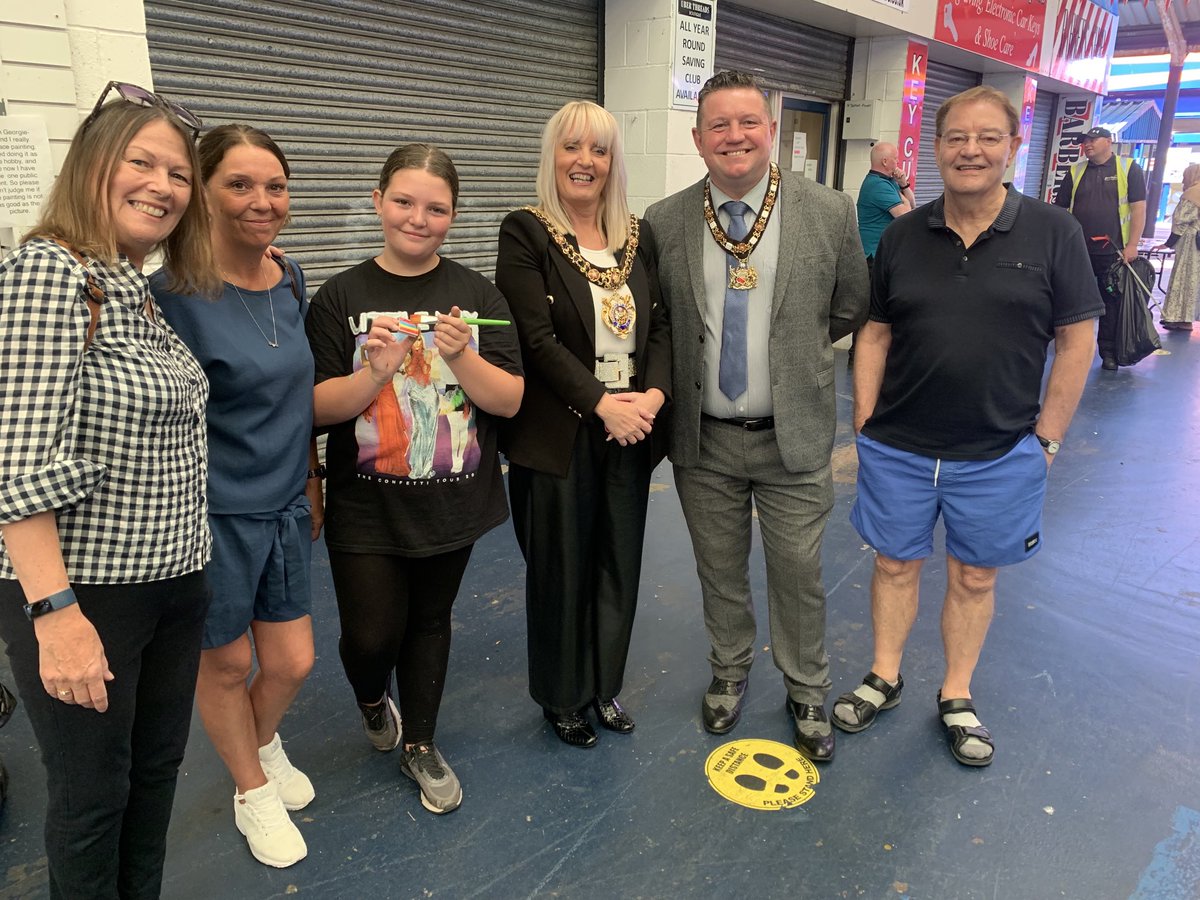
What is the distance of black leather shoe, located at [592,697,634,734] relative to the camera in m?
2.59

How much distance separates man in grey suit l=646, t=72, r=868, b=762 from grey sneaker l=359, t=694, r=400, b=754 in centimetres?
93

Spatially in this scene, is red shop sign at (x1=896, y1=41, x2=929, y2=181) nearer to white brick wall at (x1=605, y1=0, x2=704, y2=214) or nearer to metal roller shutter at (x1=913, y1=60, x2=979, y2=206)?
metal roller shutter at (x1=913, y1=60, x2=979, y2=206)

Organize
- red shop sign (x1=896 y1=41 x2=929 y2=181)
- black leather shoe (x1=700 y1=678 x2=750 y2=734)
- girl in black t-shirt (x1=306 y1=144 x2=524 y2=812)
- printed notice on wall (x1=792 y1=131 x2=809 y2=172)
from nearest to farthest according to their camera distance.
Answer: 1. girl in black t-shirt (x1=306 y1=144 x2=524 y2=812)
2. black leather shoe (x1=700 y1=678 x2=750 y2=734)
3. printed notice on wall (x1=792 y1=131 x2=809 y2=172)
4. red shop sign (x1=896 y1=41 x2=929 y2=181)

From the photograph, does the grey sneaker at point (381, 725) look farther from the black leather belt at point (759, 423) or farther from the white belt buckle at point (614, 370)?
the black leather belt at point (759, 423)

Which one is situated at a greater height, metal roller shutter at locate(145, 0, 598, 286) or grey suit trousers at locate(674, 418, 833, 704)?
metal roller shutter at locate(145, 0, 598, 286)

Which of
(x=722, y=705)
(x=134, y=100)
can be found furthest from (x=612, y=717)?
(x=134, y=100)

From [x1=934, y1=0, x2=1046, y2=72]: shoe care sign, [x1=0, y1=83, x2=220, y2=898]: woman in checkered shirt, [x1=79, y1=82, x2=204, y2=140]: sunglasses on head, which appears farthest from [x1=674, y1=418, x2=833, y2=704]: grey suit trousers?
[x1=934, y1=0, x2=1046, y2=72]: shoe care sign

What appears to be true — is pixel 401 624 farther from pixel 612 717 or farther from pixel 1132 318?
pixel 1132 318

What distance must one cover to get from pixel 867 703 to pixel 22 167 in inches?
126

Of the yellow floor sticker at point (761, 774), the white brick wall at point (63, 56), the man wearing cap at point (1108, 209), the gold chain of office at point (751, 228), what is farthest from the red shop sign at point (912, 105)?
the yellow floor sticker at point (761, 774)

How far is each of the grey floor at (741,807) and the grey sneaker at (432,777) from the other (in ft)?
0.12

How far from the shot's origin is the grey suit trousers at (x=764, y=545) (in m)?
2.46

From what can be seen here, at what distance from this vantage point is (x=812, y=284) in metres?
2.35

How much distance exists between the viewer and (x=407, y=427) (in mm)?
2047
